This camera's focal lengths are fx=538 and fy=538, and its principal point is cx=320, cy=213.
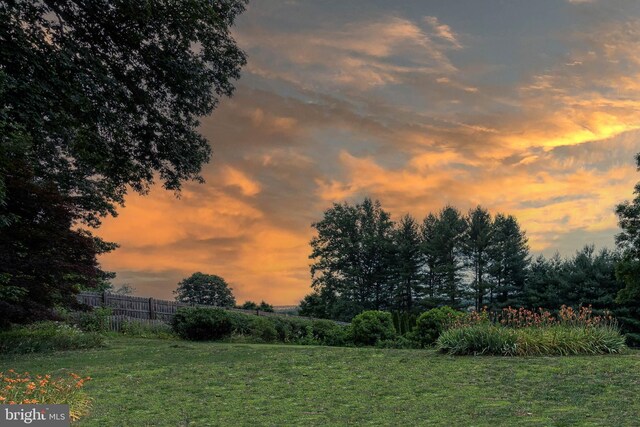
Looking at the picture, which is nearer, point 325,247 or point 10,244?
point 10,244

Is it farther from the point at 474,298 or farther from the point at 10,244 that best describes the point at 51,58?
the point at 474,298

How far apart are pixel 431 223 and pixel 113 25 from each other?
4661cm

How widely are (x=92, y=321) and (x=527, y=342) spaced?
18125mm

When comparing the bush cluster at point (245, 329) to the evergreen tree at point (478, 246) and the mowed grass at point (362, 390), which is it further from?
the evergreen tree at point (478, 246)

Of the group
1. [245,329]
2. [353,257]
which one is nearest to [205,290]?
[353,257]

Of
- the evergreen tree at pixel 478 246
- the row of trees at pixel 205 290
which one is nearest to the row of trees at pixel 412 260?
the evergreen tree at pixel 478 246

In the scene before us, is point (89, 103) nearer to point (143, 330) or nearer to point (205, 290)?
point (143, 330)

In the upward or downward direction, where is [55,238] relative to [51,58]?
downward

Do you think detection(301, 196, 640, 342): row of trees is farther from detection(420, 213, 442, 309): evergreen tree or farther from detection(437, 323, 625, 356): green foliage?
detection(437, 323, 625, 356): green foliage

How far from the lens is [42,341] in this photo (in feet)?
53.0

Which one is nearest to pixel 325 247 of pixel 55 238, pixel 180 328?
pixel 180 328

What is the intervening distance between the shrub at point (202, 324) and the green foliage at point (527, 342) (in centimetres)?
1050

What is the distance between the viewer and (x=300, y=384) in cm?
897

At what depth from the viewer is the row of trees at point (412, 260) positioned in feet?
156
